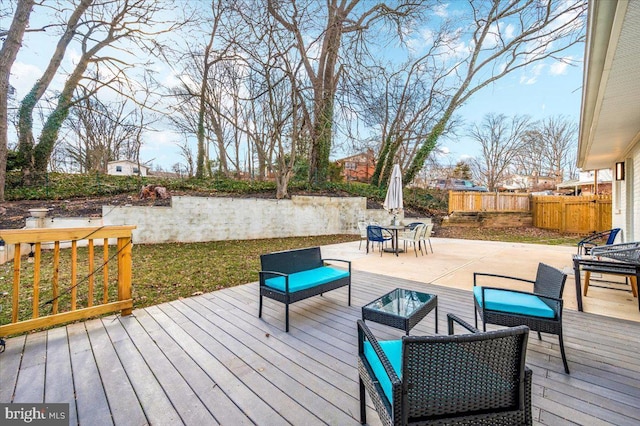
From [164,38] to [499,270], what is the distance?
12203 mm

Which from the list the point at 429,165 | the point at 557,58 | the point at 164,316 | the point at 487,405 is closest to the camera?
the point at 487,405

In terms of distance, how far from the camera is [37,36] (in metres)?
8.62

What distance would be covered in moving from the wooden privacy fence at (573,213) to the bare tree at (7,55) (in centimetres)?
2159

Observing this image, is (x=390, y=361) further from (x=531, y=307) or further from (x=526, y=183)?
(x=526, y=183)

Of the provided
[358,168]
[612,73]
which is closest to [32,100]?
[612,73]

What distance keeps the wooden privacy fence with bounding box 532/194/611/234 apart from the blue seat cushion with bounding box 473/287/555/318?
13.5 metres

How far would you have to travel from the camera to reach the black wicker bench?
299cm

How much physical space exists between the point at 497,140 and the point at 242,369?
78.1 ft

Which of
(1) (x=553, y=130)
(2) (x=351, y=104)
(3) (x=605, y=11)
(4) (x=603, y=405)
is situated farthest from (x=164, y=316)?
(1) (x=553, y=130)

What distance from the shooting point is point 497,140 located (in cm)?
2008

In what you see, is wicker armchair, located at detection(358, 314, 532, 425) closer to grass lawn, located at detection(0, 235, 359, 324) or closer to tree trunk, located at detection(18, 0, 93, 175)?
grass lawn, located at detection(0, 235, 359, 324)

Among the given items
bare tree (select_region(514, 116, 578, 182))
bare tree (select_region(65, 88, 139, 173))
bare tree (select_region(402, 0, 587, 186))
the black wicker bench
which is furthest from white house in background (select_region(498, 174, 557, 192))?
bare tree (select_region(65, 88, 139, 173))

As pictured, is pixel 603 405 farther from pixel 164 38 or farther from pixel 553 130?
pixel 553 130

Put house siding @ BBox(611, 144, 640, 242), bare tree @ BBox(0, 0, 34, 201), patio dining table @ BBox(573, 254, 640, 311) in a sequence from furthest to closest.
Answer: bare tree @ BBox(0, 0, 34, 201) < house siding @ BBox(611, 144, 640, 242) < patio dining table @ BBox(573, 254, 640, 311)
